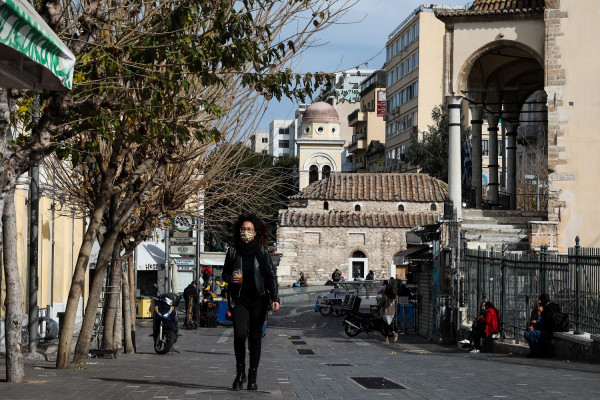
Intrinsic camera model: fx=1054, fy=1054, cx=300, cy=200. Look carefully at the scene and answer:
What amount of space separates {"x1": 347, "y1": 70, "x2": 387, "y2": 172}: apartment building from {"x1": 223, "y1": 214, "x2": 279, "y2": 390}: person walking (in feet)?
318

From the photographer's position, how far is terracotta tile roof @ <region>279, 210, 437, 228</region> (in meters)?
75.2

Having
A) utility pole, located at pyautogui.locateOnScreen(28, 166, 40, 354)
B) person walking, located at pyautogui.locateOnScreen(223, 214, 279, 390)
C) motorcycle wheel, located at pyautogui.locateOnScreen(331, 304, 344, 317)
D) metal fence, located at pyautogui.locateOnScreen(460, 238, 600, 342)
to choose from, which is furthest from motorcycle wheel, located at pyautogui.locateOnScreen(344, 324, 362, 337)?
person walking, located at pyautogui.locateOnScreen(223, 214, 279, 390)

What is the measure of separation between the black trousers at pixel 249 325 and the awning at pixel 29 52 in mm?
3791

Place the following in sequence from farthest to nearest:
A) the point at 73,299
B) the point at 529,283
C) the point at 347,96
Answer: the point at 347,96, the point at 529,283, the point at 73,299

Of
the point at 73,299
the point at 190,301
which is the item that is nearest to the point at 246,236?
the point at 73,299

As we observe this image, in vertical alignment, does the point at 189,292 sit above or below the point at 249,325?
below

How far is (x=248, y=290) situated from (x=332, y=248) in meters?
64.2

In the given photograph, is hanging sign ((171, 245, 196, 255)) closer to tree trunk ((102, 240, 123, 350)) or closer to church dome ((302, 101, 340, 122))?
tree trunk ((102, 240, 123, 350))

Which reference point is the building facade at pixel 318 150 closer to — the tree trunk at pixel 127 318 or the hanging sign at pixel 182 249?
the hanging sign at pixel 182 249

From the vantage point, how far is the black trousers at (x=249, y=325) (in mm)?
11156

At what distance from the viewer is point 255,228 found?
1145 cm

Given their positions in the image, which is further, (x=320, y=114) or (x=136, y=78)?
(x=320, y=114)

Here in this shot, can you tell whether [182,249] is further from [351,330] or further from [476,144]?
[476,144]

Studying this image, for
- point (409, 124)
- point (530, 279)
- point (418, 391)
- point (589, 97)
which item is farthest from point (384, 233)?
point (418, 391)
